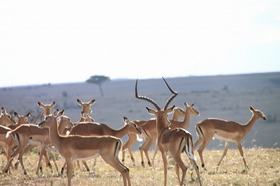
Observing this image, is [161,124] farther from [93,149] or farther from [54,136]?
[54,136]

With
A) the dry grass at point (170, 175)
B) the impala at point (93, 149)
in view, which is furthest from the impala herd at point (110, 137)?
the dry grass at point (170, 175)

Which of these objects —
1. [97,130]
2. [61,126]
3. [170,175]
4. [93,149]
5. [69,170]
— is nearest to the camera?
[69,170]

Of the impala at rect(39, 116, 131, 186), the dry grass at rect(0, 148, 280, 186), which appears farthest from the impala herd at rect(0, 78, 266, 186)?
the dry grass at rect(0, 148, 280, 186)

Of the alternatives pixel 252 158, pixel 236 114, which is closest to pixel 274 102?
pixel 236 114

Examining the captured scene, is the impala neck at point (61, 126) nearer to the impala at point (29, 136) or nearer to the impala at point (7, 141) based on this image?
the impala at point (29, 136)

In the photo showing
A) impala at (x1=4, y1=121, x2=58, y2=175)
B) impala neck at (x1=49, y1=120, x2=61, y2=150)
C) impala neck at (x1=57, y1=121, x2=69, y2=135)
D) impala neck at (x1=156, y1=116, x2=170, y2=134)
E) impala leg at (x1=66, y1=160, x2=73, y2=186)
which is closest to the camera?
impala leg at (x1=66, y1=160, x2=73, y2=186)

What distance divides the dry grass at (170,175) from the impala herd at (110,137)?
322mm

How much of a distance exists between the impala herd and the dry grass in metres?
0.32

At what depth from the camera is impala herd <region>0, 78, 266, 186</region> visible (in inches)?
406

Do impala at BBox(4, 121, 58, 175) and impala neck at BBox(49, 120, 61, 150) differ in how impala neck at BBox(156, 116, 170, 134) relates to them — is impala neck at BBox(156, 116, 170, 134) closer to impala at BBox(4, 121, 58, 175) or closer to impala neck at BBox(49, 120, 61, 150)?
impala neck at BBox(49, 120, 61, 150)

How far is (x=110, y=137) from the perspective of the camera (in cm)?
1039

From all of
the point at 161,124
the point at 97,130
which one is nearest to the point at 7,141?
the point at 97,130

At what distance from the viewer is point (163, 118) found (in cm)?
1142

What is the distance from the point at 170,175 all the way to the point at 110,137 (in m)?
2.47
